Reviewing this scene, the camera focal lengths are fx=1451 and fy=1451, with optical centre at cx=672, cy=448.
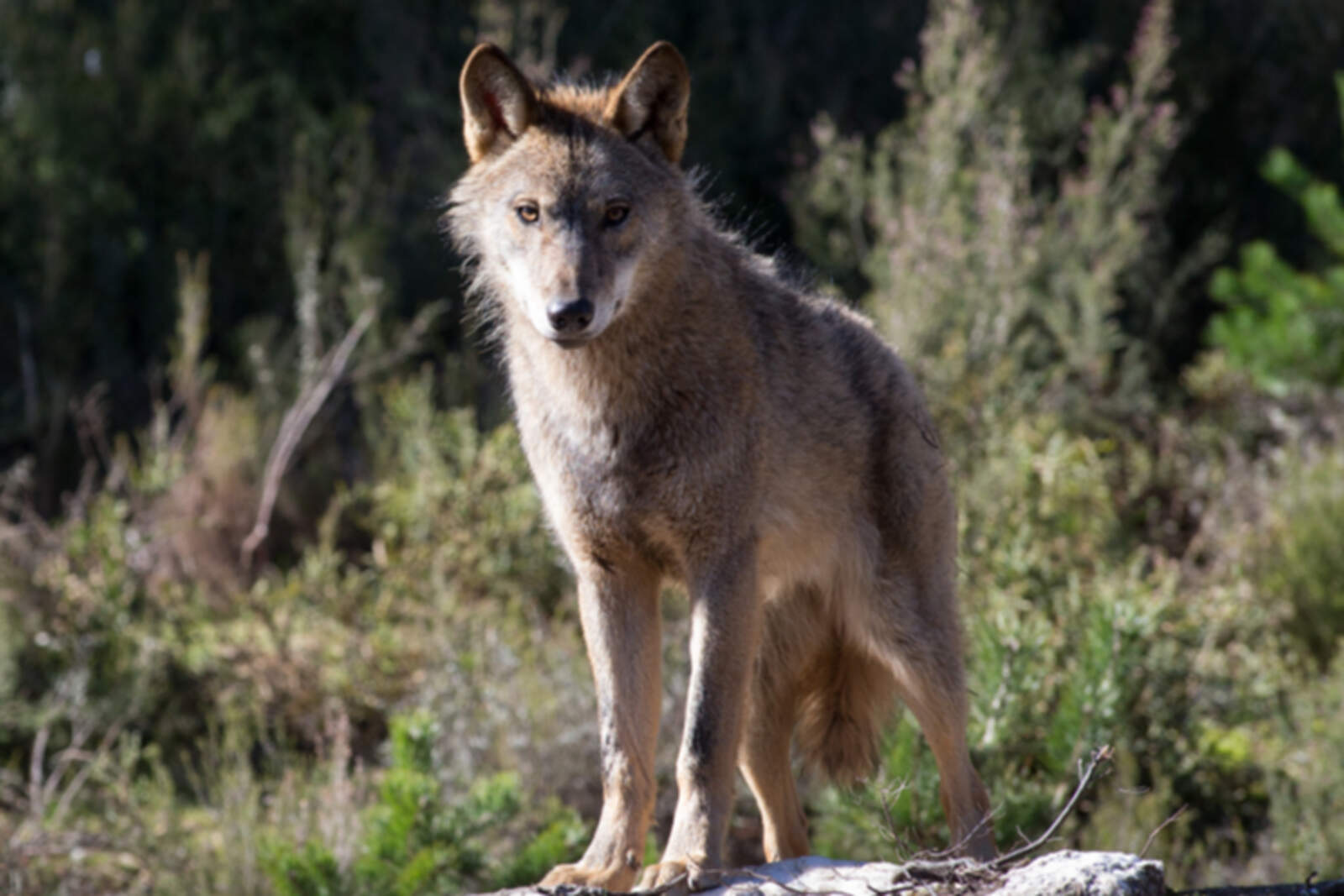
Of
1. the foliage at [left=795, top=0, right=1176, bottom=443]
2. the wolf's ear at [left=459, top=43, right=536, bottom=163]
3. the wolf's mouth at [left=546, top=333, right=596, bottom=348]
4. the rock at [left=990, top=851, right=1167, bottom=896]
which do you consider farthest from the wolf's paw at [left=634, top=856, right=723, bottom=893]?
the foliage at [left=795, top=0, right=1176, bottom=443]

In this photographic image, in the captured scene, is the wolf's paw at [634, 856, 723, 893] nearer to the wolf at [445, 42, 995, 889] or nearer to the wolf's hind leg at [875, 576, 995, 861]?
the wolf at [445, 42, 995, 889]

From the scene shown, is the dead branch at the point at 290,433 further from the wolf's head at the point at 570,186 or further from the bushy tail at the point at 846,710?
the bushy tail at the point at 846,710

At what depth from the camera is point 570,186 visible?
426cm

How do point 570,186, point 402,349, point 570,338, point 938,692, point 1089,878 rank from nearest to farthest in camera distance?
point 1089,878 → point 570,338 → point 570,186 → point 938,692 → point 402,349

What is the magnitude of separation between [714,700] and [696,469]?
67cm

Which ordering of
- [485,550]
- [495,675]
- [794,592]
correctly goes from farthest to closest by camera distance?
1. [485,550]
2. [495,675]
3. [794,592]

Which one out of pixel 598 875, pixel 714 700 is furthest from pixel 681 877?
pixel 714 700

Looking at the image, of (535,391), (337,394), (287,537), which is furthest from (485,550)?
(535,391)

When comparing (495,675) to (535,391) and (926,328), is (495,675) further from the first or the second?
(926,328)

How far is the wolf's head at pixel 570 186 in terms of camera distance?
409 cm

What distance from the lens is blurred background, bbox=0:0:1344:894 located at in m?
6.10

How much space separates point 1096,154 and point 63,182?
7671 millimetres

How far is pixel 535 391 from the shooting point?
14.9 feet

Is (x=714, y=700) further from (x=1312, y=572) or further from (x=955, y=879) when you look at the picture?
(x=1312, y=572)
